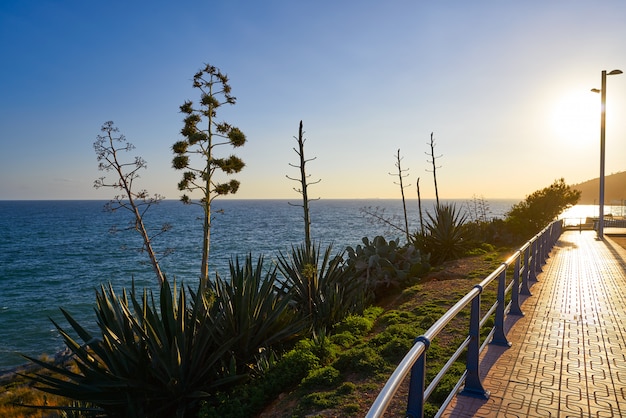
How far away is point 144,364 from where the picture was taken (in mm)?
5352

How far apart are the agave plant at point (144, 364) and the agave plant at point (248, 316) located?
0.63 m

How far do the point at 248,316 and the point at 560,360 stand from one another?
386cm

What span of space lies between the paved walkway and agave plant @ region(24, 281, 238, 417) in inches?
120

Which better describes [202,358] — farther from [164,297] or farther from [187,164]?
[187,164]

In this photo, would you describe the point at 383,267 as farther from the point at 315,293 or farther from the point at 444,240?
the point at 315,293

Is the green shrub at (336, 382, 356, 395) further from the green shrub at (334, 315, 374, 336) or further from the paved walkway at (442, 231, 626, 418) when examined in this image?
the green shrub at (334, 315, 374, 336)

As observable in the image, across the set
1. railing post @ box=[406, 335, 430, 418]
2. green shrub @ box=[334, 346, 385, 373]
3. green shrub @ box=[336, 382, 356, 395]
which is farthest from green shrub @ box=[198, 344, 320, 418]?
railing post @ box=[406, 335, 430, 418]

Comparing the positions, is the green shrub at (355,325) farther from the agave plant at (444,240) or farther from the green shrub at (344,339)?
the agave plant at (444,240)

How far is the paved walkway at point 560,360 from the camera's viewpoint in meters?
3.85

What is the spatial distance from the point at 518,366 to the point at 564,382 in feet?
1.64

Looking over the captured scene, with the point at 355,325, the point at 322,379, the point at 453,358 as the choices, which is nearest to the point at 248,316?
the point at 322,379

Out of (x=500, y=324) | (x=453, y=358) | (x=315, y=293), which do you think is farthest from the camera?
(x=315, y=293)

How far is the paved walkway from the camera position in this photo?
3.85 meters

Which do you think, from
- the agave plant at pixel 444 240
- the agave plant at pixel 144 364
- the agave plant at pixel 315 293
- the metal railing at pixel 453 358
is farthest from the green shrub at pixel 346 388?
the agave plant at pixel 444 240
